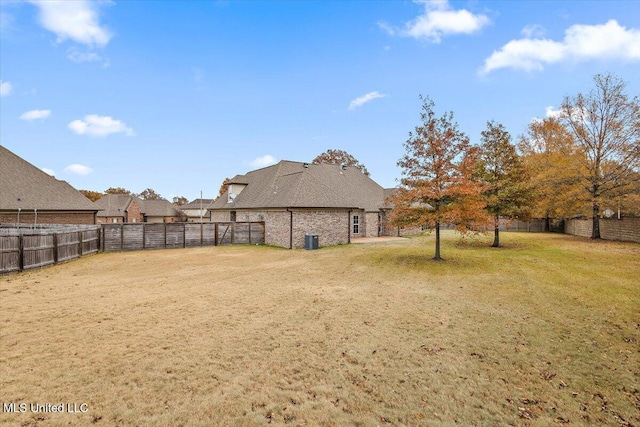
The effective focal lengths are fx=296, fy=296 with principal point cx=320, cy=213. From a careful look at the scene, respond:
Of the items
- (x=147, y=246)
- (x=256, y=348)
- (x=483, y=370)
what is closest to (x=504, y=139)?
(x=483, y=370)

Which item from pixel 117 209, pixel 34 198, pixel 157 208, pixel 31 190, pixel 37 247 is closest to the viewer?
pixel 37 247

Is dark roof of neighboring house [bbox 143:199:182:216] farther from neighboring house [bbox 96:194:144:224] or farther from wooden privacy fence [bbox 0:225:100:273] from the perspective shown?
wooden privacy fence [bbox 0:225:100:273]

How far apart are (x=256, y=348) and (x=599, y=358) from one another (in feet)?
20.5

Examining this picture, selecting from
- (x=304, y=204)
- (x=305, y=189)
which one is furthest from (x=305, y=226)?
(x=305, y=189)

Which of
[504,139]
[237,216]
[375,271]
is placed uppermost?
[504,139]

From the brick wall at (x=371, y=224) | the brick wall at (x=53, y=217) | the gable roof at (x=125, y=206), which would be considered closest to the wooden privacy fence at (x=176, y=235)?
the brick wall at (x=53, y=217)

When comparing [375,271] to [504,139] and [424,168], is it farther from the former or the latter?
[504,139]

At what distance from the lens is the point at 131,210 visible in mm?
54250

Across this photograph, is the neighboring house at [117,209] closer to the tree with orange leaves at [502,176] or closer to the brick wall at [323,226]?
the brick wall at [323,226]

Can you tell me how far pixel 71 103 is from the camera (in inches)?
868

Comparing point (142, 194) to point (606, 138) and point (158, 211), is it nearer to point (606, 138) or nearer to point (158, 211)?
point (158, 211)

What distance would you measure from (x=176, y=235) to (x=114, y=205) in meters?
40.4

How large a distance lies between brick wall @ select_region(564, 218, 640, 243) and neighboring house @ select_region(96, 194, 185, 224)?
62.1 metres

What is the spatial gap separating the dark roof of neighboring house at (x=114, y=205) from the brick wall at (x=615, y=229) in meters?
63.9
